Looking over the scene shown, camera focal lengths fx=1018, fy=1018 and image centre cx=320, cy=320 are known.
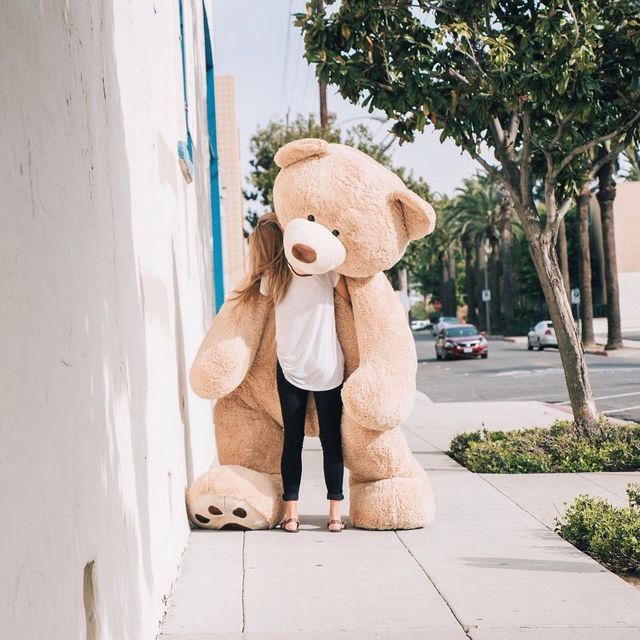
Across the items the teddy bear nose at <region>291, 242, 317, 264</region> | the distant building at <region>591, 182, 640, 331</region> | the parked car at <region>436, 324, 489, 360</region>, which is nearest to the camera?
the teddy bear nose at <region>291, 242, 317, 264</region>

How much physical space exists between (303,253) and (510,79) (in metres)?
4.11

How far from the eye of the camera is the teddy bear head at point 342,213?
5.66 m

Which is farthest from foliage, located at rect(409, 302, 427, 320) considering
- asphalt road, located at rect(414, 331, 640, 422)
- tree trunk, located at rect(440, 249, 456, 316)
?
asphalt road, located at rect(414, 331, 640, 422)

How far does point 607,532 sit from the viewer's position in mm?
5328

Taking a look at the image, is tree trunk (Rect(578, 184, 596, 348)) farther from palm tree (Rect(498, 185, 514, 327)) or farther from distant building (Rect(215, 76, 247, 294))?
palm tree (Rect(498, 185, 514, 327))

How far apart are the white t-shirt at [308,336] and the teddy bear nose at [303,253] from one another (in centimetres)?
31

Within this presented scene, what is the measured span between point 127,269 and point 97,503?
3.82 feet

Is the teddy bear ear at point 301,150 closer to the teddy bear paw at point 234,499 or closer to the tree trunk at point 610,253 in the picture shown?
the teddy bear paw at point 234,499

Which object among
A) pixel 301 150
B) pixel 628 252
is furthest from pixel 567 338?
pixel 628 252

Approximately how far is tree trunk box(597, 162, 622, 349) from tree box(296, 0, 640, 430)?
2501 centimetres

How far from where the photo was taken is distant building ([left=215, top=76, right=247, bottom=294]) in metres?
26.7

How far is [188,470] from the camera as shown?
20.4ft

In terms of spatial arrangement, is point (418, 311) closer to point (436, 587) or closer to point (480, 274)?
point (480, 274)

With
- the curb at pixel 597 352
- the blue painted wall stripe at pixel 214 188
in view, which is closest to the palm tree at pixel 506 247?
the curb at pixel 597 352
